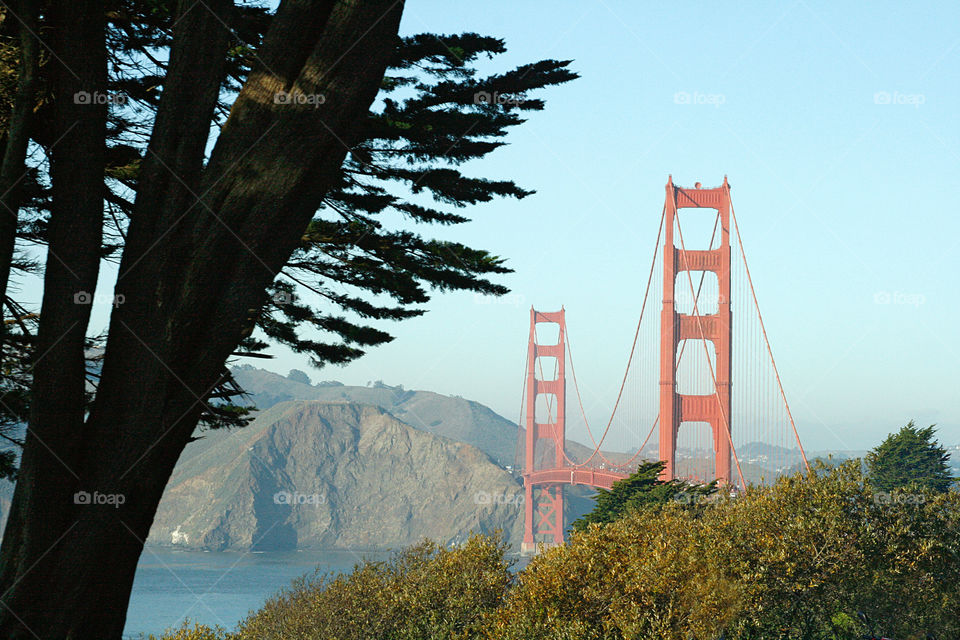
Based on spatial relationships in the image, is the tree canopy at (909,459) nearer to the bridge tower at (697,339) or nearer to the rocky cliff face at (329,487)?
the bridge tower at (697,339)

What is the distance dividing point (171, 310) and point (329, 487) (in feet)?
601

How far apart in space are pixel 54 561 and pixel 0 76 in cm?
349

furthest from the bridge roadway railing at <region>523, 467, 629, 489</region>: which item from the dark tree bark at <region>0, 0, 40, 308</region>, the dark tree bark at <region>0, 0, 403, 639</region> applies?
the dark tree bark at <region>0, 0, 403, 639</region>

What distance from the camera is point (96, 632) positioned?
2.56 m

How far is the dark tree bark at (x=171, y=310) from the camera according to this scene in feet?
8.36

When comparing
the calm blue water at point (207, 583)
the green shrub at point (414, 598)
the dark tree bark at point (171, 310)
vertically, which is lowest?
the calm blue water at point (207, 583)

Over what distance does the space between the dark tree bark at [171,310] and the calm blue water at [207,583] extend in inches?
1412

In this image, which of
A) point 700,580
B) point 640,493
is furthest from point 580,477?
point 700,580

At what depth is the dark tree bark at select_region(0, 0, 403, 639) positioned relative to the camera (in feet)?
8.36

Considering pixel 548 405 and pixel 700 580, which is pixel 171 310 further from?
pixel 548 405

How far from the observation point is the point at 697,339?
37312mm

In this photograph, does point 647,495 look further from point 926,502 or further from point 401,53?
point 401,53

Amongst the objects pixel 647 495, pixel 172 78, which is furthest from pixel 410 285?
pixel 647 495

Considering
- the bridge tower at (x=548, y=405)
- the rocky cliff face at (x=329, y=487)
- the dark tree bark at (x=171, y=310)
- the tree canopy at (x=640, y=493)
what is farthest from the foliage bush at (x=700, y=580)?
the rocky cliff face at (x=329, y=487)
